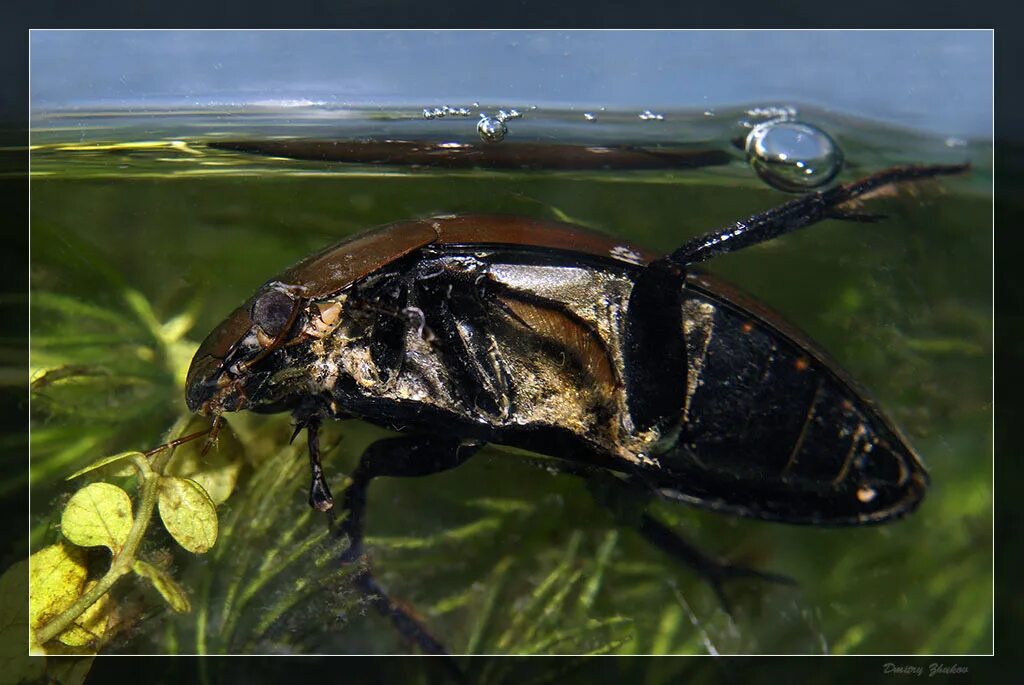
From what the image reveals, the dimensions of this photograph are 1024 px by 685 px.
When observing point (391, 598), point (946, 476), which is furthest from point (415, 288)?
point (946, 476)

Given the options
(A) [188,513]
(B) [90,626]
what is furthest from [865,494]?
(B) [90,626]

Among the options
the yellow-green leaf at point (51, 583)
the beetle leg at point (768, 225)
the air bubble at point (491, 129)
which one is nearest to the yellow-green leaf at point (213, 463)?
the yellow-green leaf at point (51, 583)

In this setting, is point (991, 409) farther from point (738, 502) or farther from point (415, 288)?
point (415, 288)

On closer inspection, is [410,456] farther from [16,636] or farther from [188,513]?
[16,636]

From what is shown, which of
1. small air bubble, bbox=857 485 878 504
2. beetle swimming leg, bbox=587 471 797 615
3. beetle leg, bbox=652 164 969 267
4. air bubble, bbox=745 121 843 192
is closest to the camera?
beetle leg, bbox=652 164 969 267

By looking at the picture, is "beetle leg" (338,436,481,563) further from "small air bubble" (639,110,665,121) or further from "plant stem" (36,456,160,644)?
"small air bubble" (639,110,665,121)

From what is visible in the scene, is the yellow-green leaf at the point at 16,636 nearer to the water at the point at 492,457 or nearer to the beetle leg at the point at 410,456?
the water at the point at 492,457

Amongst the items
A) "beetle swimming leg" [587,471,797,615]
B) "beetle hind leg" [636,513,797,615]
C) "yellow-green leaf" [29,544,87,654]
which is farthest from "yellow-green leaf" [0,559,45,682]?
"beetle hind leg" [636,513,797,615]
